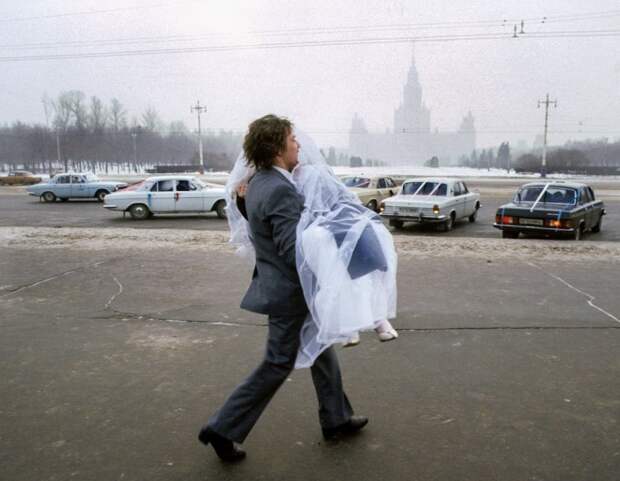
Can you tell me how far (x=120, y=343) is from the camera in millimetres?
4844

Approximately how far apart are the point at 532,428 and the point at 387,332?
50.7 inches

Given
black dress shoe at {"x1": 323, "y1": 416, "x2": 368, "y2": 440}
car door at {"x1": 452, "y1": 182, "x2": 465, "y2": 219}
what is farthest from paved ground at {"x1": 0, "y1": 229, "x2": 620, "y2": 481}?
car door at {"x1": 452, "y1": 182, "x2": 465, "y2": 219}

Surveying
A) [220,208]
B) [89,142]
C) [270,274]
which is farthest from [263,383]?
[89,142]

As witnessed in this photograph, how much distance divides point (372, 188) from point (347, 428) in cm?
1609

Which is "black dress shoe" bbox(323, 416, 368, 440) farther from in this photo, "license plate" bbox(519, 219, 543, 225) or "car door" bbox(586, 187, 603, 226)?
"car door" bbox(586, 187, 603, 226)

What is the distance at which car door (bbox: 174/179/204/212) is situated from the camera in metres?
17.8

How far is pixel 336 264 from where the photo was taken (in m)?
2.63

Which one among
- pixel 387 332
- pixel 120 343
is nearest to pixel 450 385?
pixel 387 332

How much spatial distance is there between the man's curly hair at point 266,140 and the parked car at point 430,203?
12066 mm

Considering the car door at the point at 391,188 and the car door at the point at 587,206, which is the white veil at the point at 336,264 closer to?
the car door at the point at 587,206

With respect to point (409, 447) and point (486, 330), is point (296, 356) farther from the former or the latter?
point (486, 330)

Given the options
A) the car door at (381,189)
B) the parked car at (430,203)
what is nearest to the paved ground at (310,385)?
the parked car at (430,203)

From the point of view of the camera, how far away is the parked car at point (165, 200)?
17.7 meters

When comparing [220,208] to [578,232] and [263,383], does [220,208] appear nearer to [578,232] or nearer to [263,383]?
[578,232]
